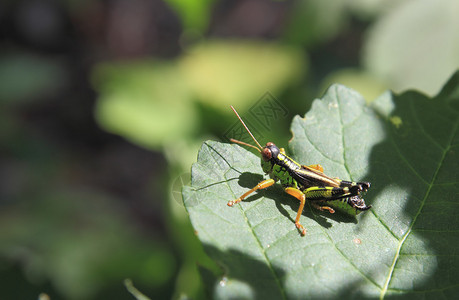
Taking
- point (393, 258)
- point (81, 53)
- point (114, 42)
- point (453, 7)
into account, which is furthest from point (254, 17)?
point (393, 258)

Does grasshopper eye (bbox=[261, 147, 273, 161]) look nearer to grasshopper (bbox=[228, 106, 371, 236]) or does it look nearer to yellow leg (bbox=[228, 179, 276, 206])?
grasshopper (bbox=[228, 106, 371, 236])

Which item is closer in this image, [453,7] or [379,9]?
[453,7]

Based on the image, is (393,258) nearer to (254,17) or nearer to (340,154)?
(340,154)

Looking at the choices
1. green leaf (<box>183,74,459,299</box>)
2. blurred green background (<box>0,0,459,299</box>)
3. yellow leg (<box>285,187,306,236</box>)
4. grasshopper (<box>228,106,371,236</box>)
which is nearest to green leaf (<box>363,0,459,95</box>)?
blurred green background (<box>0,0,459,299</box>)

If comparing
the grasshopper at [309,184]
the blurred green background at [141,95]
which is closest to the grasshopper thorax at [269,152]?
the grasshopper at [309,184]

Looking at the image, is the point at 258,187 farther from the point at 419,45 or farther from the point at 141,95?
the point at 141,95

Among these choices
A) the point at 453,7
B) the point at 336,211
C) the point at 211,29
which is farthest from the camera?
the point at 211,29

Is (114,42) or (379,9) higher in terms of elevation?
(379,9)

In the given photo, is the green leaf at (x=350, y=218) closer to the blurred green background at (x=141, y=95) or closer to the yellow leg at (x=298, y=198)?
the yellow leg at (x=298, y=198)
